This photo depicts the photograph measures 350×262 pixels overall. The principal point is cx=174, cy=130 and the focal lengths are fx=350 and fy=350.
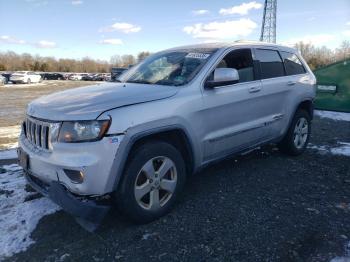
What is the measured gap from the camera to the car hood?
312cm

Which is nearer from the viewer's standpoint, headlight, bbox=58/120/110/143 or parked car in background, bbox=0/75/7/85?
headlight, bbox=58/120/110/143

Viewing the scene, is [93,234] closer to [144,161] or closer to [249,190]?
[144,161]

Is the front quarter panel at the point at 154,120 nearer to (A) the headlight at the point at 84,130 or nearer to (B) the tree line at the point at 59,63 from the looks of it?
(A) the headlight at the point at 84,130

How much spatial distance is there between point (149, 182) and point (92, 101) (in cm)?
95

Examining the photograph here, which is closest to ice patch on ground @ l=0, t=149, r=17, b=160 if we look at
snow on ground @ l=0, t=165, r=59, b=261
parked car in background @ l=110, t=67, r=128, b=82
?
snow on ground @ l=0, t=165, r=59, b=261

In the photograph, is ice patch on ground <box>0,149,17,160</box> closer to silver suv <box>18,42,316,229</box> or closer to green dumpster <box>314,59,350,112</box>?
silver suv <box>18,42,316,229</box>

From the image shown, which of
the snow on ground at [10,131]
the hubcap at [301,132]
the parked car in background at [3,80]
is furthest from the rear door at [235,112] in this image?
the parked car in background at [3,80]

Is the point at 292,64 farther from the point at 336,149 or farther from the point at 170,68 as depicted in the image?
the point at 170,68

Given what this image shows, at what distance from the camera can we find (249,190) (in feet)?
14.6

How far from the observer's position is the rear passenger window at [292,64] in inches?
214

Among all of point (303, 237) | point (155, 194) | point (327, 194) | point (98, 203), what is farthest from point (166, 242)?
point (327, 194)

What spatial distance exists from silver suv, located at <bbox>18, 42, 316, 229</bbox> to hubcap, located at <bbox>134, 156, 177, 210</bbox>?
10 millimetres

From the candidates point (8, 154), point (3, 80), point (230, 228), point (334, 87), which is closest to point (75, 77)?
point (3, 80)

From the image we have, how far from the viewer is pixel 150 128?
333 centimetres
